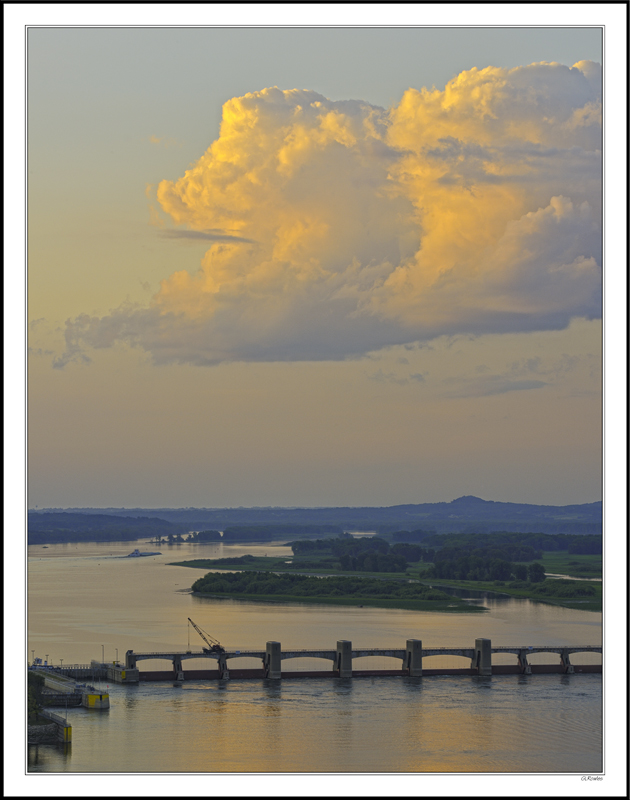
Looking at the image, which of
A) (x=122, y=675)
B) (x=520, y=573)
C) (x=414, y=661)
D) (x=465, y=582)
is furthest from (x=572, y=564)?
(x=122, y=675)

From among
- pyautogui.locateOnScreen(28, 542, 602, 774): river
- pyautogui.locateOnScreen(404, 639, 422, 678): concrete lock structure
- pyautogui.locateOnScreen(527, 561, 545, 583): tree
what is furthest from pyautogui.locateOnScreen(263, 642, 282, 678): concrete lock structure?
pyautogui.locateOnScreen(527, 561, 545, 583): tree

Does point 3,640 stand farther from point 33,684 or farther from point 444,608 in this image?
point 444,608

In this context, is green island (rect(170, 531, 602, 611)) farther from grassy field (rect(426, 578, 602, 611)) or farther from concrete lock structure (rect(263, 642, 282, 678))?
concrete lock structure (rect(263, 642, 282, 678))

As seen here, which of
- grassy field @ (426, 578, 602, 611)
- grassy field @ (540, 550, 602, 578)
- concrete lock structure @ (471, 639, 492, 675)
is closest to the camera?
concrete lock structure @ (471, 639, 492, 675)

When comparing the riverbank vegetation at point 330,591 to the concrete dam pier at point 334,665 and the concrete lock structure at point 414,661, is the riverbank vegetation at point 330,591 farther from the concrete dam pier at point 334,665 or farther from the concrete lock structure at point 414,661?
the concrete lock structure at point 414,661

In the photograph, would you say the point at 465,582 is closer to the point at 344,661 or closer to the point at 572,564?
the point at 572,564

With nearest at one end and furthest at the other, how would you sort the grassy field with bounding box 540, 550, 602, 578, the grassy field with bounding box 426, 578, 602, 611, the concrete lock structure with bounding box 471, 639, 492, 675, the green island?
the concrete lock structure with bounding box 471, 639, 492, 675 → the grassy field with bounding box 426, 578, 602, 611 → the green island → the grassy field with bounding box 540, 550, 602, 578
